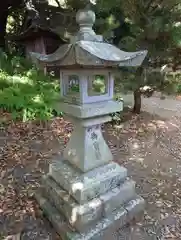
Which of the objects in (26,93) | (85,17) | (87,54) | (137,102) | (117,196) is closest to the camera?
(87,54)

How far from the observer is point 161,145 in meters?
4.18

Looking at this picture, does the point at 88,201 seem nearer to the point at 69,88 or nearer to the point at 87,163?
the point at 87,163

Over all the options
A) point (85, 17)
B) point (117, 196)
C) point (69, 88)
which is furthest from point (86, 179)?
point (85, 17)

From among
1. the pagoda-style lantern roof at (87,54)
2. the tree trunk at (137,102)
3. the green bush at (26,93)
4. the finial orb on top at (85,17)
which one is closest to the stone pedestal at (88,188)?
the pagoda-style lantern roof at (87,54)

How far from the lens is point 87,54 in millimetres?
1726

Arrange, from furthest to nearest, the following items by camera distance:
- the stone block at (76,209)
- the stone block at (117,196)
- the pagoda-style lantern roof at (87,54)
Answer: the stone block at (117,196)
the stone block at (76,209)
the pagoda-style lantern roof at (87,54)

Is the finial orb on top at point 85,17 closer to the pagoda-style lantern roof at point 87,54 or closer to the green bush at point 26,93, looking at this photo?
the pagoda-style lantern roof at point 87,54

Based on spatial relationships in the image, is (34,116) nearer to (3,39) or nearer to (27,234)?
(27,234)

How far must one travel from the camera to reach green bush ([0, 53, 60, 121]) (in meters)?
4.46

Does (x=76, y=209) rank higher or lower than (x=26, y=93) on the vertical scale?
lower

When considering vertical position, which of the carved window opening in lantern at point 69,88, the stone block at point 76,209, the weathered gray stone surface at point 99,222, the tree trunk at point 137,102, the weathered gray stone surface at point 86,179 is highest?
the carved window opening in lantern at point 69,88

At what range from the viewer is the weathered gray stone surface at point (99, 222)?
209 cm

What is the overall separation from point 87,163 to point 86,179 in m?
0.14

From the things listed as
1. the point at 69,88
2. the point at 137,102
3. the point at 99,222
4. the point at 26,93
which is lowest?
the point at 99,222
